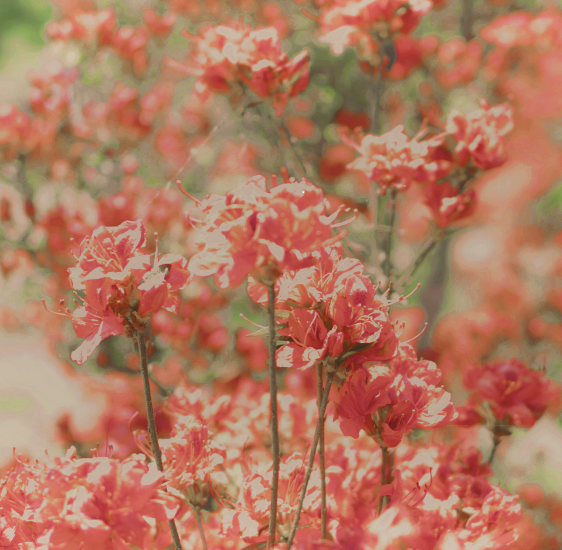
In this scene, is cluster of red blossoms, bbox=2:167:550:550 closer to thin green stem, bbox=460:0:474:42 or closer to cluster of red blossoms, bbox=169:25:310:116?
cluster of red blossoms, bbox=169:25:310:116

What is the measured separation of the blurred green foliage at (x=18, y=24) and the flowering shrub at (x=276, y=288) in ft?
10.2

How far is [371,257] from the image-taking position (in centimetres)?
95

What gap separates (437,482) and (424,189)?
47cm

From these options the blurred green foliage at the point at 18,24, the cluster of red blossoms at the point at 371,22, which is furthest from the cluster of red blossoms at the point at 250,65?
the blurred green foliage at the point at 18,24

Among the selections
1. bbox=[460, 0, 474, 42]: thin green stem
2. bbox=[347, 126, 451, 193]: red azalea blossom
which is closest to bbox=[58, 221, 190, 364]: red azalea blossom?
bbox=[347, 126, 451, 193]: red azalea blossom

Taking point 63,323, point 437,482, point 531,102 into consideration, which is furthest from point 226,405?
point 531,102

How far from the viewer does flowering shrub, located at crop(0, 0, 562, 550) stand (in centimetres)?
50

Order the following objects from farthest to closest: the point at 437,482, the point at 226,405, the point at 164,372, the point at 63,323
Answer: the point at 63,323 → the point at 164,372 → the point at 226,405 → the point at 437,482

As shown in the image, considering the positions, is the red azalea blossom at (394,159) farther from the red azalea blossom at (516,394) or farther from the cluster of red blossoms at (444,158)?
the red azalea blossom at (516,394)

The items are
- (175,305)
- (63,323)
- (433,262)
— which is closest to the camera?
(175,305)

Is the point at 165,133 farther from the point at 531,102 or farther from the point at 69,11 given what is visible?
the point at 531,102

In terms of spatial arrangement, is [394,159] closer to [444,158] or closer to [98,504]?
[444,158]

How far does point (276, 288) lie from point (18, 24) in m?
5.58

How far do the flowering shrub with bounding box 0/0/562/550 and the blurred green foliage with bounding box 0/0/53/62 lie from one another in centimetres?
310
